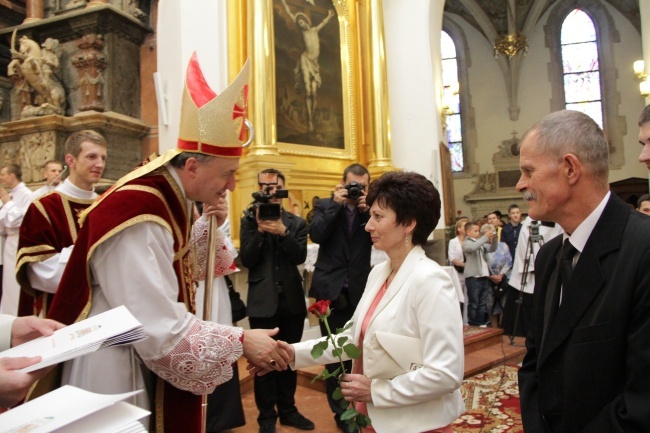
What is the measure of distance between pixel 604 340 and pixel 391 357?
679mm

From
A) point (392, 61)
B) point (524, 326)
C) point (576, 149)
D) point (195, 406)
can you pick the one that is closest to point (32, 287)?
point (195, 406)

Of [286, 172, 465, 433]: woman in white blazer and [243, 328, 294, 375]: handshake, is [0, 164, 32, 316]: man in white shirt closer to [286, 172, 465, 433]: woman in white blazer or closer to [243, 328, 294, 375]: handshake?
[243, 328, 294, 375]: handshake

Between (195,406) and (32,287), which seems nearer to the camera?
(195,406)

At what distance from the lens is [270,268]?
381 cm

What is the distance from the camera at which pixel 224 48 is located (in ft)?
22.3

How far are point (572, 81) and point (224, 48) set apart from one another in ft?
47.1

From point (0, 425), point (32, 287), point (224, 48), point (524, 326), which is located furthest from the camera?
point (224, 48)

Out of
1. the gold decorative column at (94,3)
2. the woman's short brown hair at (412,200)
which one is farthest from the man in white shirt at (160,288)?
the gold decorative column at (94,3)

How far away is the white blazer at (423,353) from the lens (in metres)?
1.76

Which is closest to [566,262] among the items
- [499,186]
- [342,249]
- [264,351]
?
[264,351]

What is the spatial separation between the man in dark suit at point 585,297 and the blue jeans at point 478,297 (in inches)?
229

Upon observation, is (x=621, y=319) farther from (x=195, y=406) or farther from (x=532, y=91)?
(x=532, y=91)

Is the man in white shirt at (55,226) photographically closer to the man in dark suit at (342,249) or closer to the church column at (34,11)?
the man in dark suit at (342,249)

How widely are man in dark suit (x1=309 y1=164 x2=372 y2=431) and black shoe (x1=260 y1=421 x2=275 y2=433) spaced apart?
44cm
